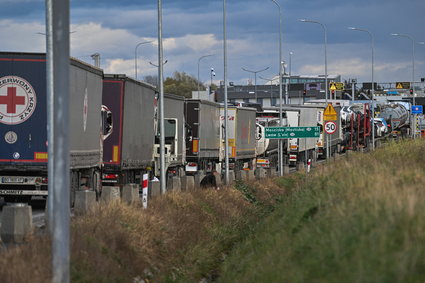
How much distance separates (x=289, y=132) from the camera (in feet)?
140

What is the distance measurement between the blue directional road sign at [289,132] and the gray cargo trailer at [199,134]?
271cm

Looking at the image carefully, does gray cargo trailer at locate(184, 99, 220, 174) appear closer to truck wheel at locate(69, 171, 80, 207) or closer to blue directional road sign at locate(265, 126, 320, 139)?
blue directional road sign at locate(265, 126, 320, 139)

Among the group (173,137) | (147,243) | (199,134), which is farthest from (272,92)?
(147,243)

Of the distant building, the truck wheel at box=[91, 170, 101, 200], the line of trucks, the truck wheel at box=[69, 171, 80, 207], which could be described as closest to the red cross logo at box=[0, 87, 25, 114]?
the line of trucks

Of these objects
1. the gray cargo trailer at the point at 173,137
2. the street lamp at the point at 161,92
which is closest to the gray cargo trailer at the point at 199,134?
the gray cargo trailer at the point at 173,137

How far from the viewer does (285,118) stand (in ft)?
175

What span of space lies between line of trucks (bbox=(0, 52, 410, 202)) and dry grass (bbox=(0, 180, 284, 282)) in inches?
132

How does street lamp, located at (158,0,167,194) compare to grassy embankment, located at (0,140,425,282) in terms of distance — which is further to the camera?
street lamp, located at (158,0,167,194)

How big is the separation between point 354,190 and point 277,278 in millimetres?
2398

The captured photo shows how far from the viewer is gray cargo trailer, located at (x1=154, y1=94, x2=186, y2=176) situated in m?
34.5

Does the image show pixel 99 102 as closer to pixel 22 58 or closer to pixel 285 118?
pixel 22 58

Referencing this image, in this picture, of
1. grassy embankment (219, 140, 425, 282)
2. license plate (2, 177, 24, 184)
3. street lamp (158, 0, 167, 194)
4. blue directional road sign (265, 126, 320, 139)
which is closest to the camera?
grassy embankment (219, 140, 425, 282)

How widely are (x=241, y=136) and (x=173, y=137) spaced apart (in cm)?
1123

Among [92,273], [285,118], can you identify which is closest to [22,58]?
[92,273]
